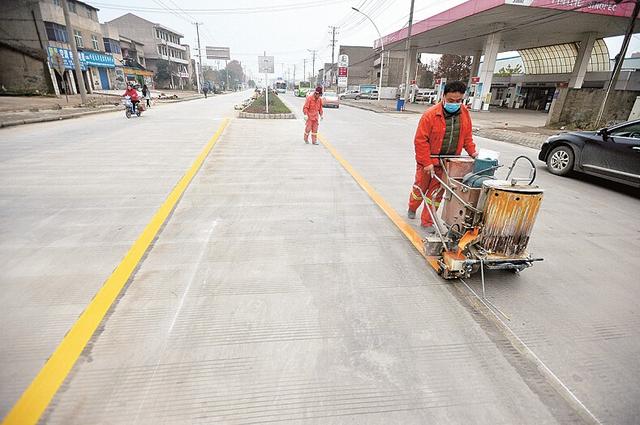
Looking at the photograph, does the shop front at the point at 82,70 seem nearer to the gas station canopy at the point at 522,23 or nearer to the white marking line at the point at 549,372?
the gas station canopy at the point at 522,23

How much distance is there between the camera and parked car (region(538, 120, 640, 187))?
552cm

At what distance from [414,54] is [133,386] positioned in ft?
141

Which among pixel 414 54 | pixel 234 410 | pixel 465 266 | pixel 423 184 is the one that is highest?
pixel 414 54

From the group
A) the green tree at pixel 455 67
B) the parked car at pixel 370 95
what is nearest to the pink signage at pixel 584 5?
the green tree at pixel 455 67

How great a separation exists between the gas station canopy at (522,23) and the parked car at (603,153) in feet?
56.0

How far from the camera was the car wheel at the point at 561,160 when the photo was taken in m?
6.63

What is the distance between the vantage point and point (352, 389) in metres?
1.80

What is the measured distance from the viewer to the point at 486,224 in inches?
104

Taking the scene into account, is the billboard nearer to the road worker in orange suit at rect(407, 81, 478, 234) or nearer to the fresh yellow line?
the fresh yellow line

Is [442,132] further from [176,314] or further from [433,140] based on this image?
[176,314]

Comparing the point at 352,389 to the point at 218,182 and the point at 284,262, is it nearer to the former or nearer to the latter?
the point at 284,262

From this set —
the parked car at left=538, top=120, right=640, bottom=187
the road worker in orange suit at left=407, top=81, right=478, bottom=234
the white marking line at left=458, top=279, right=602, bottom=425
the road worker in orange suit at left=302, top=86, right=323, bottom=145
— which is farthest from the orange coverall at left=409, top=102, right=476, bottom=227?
the road worker in orange suit at left=302, top=86, right=323, bottom=145

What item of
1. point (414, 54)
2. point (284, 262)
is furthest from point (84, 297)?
point (414, 54)

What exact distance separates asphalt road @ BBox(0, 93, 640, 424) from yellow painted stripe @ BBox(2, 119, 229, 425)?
2.2 inches
